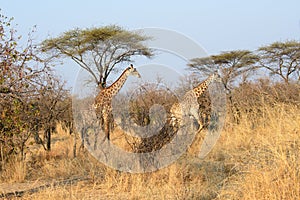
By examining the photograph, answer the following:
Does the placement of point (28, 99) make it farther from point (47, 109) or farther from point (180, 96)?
point (180, 96)

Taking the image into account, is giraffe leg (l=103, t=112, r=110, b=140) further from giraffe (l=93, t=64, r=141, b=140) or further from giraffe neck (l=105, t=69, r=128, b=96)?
giraffe neck (l=105, t=69, r=128, b=96)

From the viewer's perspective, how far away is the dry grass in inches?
150

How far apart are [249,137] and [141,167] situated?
72.2 inches

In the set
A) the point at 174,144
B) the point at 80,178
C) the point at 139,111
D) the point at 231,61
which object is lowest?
the point at 80,178

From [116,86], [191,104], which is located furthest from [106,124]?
[191,104]

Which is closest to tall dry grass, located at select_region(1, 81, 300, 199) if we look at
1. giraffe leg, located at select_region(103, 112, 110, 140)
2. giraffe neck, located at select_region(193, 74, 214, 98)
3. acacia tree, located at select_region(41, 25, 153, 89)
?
giraffe leg, located at select_region(103, 112, 110, 140)

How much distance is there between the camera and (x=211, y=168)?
5.63 m

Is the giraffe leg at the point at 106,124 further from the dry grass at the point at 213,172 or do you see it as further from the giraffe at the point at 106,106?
the dry grass at the point at 213,172

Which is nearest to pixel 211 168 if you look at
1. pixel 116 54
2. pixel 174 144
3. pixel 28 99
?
pixel 174 144

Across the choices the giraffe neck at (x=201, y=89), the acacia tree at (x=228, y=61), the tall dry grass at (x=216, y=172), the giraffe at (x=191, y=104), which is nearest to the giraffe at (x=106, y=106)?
the tall dry grass at (x=216, y=172)

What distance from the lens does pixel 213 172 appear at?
17.7ft

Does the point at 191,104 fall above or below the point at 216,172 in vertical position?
above

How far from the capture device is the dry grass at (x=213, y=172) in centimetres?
380

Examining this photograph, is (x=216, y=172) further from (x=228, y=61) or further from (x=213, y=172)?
(x=228, y=61)
